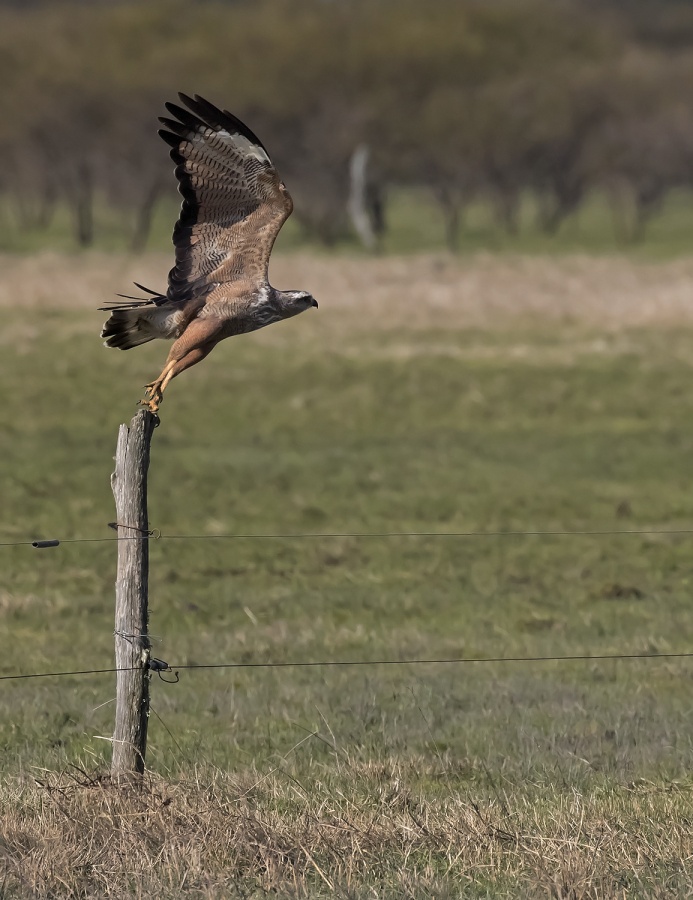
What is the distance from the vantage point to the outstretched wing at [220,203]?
6977mm

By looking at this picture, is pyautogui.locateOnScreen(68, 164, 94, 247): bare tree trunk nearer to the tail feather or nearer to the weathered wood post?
the tail feather

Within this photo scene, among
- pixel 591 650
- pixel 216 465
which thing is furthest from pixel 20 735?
pixel 216 465

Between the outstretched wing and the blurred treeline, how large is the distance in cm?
4666

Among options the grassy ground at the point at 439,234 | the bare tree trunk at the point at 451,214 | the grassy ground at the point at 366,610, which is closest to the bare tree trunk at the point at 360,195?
the grassy ground at the point at 439,234

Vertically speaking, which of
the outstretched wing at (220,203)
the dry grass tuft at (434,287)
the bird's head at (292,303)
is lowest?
the bird's head at (292,303)

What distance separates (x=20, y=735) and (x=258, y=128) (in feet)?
182

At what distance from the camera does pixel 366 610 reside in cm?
1122

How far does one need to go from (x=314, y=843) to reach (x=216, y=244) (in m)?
2.71

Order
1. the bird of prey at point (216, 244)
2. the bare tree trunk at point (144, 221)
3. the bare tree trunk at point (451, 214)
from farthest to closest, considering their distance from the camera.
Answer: the bare tree trunk at point (451, 214) → the bare tree trunk at point (144, 221) → the bird of prey at point (216, 244)

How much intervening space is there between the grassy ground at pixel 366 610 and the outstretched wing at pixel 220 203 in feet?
6.81

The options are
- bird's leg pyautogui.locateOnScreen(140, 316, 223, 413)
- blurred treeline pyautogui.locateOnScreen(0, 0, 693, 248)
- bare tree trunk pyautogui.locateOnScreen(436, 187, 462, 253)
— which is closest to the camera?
bird's leg pyautogui.locateOnScreen(140, 316, 223, 413)

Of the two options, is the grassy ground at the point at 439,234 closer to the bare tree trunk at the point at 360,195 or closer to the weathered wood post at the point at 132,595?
the bare tree trunk at the point at 360,195

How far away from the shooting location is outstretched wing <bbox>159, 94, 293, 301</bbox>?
6977 millimetres

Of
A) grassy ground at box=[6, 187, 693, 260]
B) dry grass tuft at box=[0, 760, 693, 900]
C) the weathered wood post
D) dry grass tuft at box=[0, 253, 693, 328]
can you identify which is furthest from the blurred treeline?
dry grass tuft at box=[0, 760, 693, 900]
